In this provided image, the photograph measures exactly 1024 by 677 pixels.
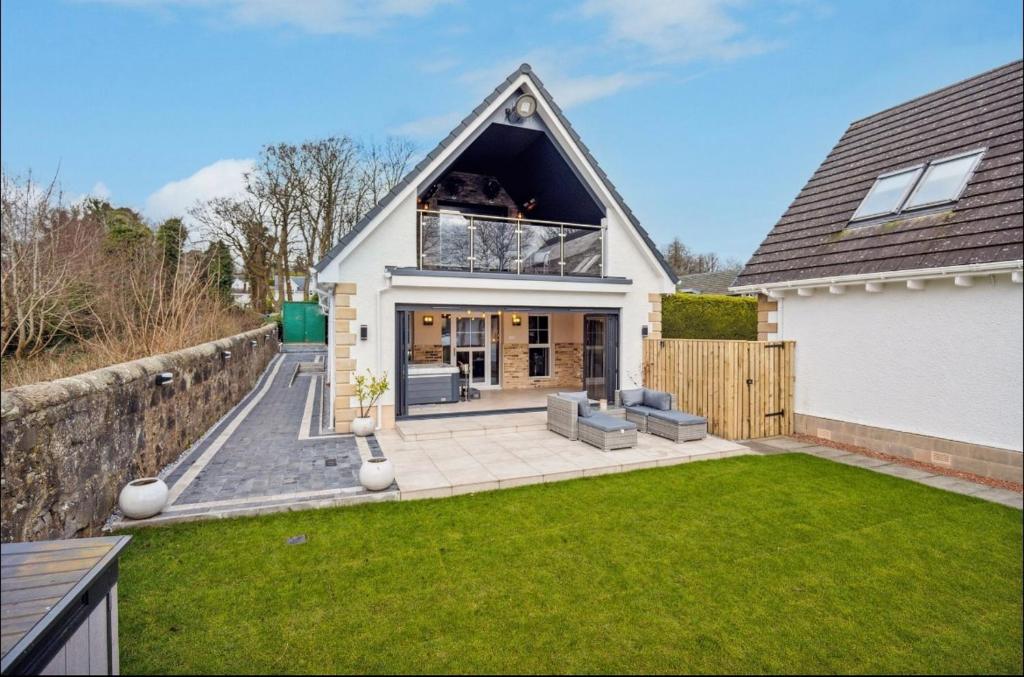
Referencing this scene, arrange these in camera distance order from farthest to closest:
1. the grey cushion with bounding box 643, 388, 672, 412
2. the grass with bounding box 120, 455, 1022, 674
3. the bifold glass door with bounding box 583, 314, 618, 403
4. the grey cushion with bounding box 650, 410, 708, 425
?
the bifold glass door with bounding box 583, 314, 618, 403
the grey cushion with bounding box 643, 388, 672, 412
the grey cushion with bounding box 650, 410, 708, 425
the grass with bounding box 120, 455, 1022, 674

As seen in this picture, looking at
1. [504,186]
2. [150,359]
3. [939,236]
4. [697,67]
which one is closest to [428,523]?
[150,359]

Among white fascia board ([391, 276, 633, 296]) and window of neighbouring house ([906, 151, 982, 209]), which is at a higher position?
window of neighbouring house ([906, 151, 982, 209])

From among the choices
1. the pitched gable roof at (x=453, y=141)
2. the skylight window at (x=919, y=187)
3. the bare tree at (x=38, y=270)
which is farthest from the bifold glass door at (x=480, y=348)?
the skylight window at (x=919, y=187)

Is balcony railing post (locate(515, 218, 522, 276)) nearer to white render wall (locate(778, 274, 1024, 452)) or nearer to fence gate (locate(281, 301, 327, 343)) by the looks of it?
white render wall (locate(778, 274, 1024, 452))

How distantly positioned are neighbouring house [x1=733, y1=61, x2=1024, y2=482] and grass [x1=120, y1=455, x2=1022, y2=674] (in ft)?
2.98

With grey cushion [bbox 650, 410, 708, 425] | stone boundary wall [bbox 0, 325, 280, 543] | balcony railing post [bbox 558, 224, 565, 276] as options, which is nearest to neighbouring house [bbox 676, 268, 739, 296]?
balcony railing post [bbox 558, 224, 565, 276]

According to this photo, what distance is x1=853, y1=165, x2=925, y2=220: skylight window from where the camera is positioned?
22.4 ft

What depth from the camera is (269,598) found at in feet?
13.8

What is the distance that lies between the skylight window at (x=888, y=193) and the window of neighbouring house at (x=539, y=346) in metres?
9.50

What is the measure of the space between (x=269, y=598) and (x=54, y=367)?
517 cm

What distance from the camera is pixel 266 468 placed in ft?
25.5

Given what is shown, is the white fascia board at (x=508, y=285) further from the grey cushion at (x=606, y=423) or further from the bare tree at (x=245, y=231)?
the bare tree at (x=245, y=231)

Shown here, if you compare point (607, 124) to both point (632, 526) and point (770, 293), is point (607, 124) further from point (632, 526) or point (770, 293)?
point (632, 526)

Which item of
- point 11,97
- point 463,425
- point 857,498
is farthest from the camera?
point 463,425
